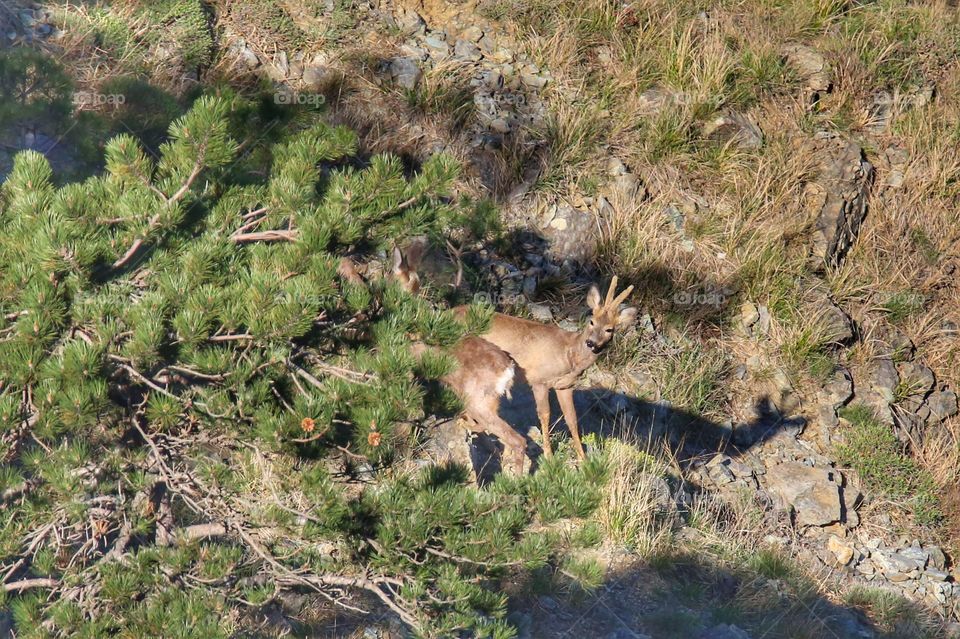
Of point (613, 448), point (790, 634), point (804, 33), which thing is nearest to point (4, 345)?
point (613, 448)

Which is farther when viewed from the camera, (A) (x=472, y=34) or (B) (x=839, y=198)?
(A) (x=472, y=34)

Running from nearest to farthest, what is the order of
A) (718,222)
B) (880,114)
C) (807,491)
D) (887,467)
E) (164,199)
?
(164,199)
(807,491)
(887,467)
(718,222)
(880,114)

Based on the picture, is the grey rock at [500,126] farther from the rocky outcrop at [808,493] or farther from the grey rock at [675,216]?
the rocky outcrop at [808,493]

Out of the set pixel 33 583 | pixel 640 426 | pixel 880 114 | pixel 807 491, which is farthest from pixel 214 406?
pixel 880 114

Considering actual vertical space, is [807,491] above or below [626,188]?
below

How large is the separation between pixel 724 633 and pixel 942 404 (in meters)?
6.11

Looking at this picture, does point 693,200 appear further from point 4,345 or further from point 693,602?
point 4,345

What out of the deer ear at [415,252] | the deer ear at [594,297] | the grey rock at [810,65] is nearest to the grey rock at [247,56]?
the deer ear at [415,252]

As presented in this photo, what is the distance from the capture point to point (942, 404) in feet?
39.2

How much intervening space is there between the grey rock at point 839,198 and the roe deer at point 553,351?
16.7ft

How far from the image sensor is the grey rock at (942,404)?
11.9m

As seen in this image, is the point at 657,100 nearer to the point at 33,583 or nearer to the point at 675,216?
the point at 675,216

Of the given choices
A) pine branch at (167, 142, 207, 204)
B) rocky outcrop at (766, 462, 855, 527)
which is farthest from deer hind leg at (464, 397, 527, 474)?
rocky outcrop at (766, 462, 855, 527)

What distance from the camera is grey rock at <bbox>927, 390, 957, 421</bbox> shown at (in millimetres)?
11852
